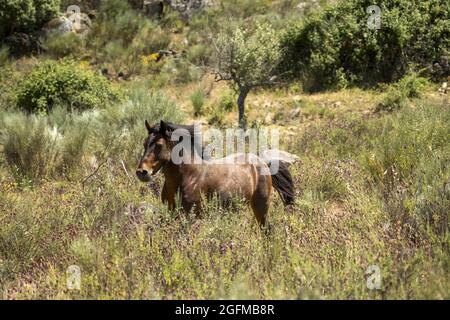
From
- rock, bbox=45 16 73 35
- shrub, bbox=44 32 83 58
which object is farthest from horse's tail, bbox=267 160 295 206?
rock, bbox=45 16 73 35

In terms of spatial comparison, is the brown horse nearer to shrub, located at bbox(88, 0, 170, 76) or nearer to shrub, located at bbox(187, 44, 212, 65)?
shrub, located at bbox(187, 44, 212, 65)

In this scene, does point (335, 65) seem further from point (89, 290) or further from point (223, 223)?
point (89, 290)

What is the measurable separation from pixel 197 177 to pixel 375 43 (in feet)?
36.2

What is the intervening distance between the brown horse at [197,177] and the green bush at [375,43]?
9.97 m

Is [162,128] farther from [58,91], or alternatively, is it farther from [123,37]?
[123,37]

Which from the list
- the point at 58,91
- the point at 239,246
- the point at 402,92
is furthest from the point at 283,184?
the point at 58,91

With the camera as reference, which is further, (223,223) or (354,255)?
(223,223)

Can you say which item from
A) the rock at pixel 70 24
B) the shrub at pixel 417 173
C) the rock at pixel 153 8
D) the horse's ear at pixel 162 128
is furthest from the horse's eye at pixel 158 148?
the rock at pixel 153 8

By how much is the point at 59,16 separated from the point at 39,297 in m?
19.8

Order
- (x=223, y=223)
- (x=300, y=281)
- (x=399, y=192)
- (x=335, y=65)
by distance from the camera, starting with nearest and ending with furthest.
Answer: (x=300, y=281) < (x=223, y=223) < (x=399, y=192) < (x=335, y=65)

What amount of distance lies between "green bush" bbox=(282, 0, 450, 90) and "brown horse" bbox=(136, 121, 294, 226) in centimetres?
997

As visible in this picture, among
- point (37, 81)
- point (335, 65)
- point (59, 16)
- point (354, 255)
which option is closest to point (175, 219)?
point (354, 255)

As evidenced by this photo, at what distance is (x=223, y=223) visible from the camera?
3934 mm

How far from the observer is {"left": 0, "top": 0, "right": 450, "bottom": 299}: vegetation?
3238 millimetres
